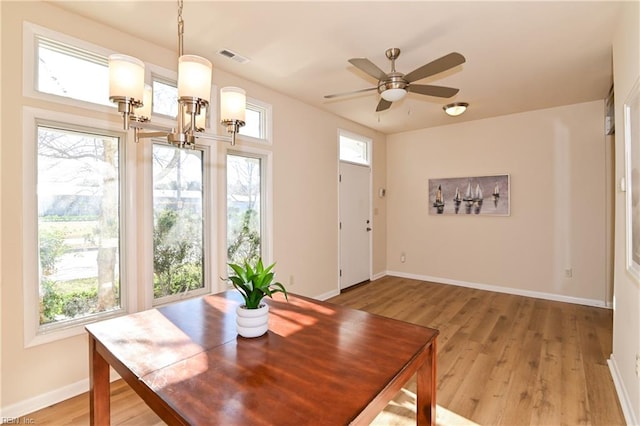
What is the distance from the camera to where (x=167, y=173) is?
2.89m

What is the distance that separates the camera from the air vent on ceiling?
2834mm

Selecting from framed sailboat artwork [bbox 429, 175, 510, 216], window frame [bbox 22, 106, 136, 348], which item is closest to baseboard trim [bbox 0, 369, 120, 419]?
window frame [bbox 22, 106, 136, 348]

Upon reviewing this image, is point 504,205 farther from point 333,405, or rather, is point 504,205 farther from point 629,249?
point 333,405

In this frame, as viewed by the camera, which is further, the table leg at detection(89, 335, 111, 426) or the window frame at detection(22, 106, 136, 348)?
the window frame at detection(22, 106, 136, 348)

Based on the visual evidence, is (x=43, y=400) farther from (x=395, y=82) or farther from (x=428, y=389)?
(x=395, y=82)

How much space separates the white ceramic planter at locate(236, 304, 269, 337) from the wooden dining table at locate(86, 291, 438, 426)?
0.03 metres

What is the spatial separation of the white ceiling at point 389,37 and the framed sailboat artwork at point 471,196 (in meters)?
1.55

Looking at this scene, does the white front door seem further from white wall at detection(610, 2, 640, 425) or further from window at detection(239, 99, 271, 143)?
white wall at detection(610, 2, 640, 425)

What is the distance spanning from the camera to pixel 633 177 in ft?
6.63

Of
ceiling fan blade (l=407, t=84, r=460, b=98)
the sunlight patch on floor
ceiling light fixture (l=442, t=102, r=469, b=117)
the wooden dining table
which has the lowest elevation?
the sunlight patch on floor

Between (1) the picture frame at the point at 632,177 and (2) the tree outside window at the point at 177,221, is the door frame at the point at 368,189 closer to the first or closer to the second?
(2) the tree outside window at the point at 177,221

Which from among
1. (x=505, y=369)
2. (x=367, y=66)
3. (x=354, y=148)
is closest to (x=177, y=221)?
(x=367, y=66)

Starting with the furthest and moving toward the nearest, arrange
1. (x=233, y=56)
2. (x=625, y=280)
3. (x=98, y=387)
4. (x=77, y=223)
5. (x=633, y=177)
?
1. (x=233, y=56)
2. (x=77, y=223)
3. (x=625, y=280)
4. (x=633, y=177)
5. (x=98, y=387)

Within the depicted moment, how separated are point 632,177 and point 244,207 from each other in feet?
10.8
